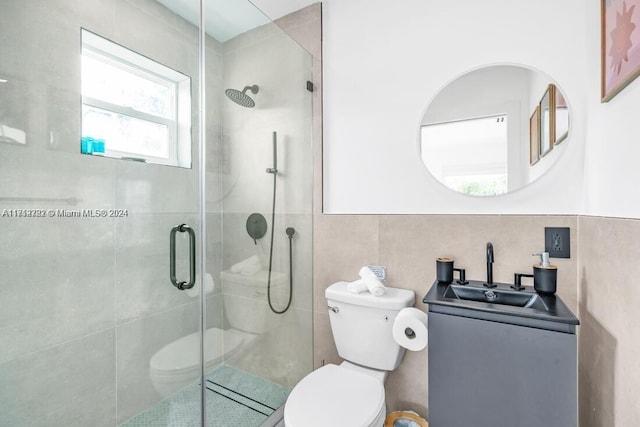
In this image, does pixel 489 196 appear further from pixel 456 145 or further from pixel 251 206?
pixel 251 206

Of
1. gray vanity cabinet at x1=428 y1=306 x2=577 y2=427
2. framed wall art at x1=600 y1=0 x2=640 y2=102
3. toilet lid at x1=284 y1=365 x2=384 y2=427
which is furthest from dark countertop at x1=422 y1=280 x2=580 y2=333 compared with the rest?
framed wall art at x1=600 y1=0 x2=640 y2=102

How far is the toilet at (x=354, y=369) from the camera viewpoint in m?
1.16

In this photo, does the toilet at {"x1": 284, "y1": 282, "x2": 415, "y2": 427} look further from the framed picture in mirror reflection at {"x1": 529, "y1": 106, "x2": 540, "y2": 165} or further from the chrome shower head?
the chrome shower head

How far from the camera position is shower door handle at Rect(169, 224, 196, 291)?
4.50 feet

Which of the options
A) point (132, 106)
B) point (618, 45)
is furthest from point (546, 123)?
point (132, 106)

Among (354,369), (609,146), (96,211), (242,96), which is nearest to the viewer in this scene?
(609,146)

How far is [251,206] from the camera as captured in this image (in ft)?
4.91

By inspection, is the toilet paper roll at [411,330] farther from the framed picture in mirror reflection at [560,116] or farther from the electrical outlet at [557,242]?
the framed picture in mirror reflection at [560,116]

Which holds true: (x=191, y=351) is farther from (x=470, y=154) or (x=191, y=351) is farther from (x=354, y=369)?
(x=470, y=154)

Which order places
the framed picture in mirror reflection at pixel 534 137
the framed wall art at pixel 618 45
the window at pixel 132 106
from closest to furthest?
1. the framed wall art at pixel 618 45
2. the window at pixel 132 106
3. the framed picture in mirror reflection at pixel 534 137

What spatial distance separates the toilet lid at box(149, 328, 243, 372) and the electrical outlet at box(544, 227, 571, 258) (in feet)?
4.72

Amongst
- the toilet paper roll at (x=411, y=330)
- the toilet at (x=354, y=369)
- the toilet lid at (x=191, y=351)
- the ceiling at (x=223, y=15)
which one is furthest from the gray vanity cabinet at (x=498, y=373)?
the ceiling at (x=223, y=15)

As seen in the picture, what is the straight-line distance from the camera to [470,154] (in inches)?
58.4

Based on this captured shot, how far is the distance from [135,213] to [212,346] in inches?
26.4
